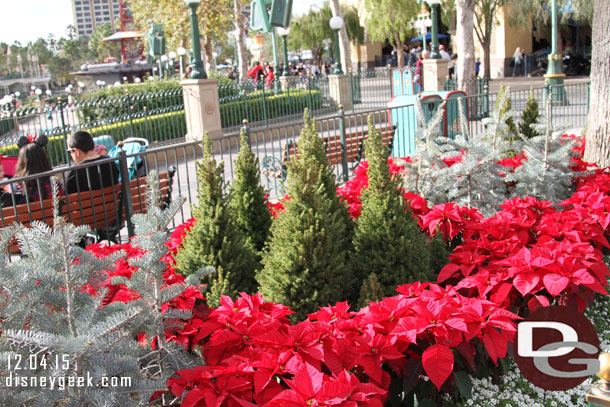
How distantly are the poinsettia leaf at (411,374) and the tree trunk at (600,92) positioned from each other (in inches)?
177

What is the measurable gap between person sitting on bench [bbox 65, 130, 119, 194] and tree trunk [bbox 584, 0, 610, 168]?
4.90m

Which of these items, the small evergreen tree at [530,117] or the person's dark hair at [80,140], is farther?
the small evergreen tree at [530,117]

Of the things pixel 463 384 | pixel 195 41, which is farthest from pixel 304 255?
pixel 195 41

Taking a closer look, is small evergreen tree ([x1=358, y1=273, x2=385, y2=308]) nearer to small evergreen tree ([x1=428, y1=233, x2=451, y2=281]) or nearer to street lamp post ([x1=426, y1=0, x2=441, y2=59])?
small evergreen tree ([x1=428, y1=233, x2=451, y2=281])

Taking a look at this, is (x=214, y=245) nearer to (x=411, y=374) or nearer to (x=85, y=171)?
(x=411, y=374)

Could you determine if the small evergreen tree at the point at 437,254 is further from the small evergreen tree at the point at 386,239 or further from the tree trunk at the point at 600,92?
the tree trunk at the point at 600,92

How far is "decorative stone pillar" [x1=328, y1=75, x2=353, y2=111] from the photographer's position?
20812 mm

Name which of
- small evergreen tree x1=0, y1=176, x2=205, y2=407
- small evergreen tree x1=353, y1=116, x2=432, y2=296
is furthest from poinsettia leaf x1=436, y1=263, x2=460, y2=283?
small evergreen tree x1=0, y1=176, x2=205, y2=407

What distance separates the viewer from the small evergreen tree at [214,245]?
3.55m

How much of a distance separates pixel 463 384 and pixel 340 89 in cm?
1882

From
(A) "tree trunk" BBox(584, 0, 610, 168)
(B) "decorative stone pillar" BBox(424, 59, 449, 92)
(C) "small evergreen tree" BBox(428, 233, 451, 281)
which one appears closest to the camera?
(C) "small evergreen tree" BBox(428, 233, 451, 281)

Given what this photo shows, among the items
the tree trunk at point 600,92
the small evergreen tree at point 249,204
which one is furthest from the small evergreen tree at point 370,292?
the tree trunk at point 600,92

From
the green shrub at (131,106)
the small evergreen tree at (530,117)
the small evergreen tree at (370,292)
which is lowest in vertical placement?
the small evergreen tree at (370,292)

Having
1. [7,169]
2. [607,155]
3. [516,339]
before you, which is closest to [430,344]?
[516,339]
